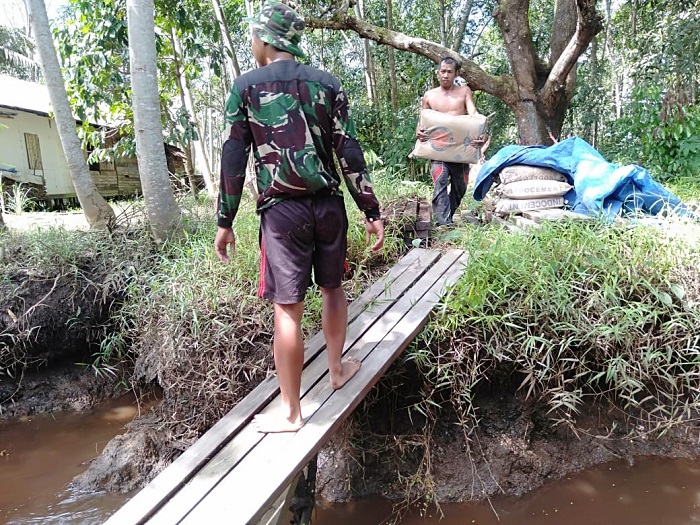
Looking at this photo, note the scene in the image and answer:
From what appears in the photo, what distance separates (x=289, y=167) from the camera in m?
1.77

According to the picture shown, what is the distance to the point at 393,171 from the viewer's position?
741 cm

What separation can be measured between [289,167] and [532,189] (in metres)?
2.61

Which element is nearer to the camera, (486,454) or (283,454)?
(283,454)

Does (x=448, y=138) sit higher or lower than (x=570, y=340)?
higher

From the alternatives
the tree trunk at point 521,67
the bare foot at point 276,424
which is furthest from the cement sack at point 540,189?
the tree trunk at point 521,67

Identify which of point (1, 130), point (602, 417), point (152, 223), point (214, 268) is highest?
point (1, 130)

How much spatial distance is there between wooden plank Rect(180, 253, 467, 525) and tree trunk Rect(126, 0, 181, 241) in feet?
7.24

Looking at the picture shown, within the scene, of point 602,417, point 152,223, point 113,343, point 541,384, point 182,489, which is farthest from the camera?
point 152,223

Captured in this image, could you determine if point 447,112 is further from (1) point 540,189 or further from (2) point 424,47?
(2) point 424,47

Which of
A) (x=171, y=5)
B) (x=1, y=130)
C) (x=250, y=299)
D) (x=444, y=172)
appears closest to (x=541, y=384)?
(x=250, y=299)

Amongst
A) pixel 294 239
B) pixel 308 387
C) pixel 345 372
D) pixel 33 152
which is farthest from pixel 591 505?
pixel 33 152

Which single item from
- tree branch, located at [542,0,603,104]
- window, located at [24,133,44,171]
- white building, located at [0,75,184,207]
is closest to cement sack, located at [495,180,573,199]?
tree branch, located at [542,0,603,104]

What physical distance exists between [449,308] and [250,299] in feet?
3.90

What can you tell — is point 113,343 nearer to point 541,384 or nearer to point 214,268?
point 214,268
